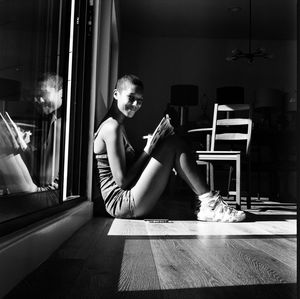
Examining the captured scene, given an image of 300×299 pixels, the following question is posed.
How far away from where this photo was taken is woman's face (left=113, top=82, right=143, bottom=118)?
2467 mm

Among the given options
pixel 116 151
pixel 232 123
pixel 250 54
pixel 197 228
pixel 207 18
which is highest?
pixel 207 18

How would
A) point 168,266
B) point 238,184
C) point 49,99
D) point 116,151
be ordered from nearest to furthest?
point 168,266, point 49,99, point 116,151, point 238,184

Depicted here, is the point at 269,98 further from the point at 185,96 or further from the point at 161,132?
the point at 161,132

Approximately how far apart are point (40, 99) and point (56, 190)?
41 centimetres

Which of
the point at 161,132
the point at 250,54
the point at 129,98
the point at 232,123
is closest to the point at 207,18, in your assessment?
the point at 250,54

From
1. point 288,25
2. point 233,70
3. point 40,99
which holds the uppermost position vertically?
point 288,25

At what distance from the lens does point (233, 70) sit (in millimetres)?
6609

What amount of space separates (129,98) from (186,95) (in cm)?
315

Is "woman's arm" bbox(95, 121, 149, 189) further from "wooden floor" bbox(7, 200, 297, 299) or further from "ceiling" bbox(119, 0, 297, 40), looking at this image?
"ceiling" bbox(119, 0, 297, 40)

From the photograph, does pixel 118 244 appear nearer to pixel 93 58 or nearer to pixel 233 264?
pixel 233 264

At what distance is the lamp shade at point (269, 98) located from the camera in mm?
5453

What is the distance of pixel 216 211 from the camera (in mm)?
2359

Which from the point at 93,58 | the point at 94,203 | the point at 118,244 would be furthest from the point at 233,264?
the point at 93,58

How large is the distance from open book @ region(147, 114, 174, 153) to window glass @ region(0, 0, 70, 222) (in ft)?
2.63
